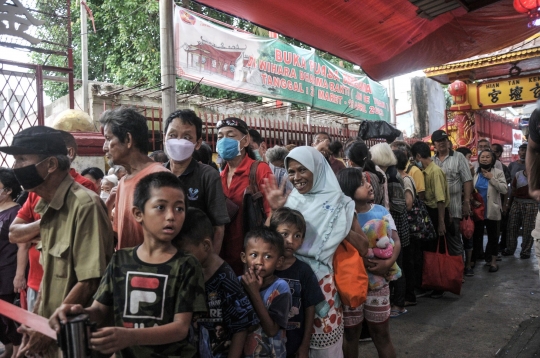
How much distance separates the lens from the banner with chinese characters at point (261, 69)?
22.7ft

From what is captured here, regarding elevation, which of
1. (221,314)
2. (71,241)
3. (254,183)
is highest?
(254,183)

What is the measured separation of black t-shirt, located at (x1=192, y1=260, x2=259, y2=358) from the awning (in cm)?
319

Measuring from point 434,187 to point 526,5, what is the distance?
7.08 ft

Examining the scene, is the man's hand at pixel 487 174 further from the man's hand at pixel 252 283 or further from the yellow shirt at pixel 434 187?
the man's hand at pixel 252 283

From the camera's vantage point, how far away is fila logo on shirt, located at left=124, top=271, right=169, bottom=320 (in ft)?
5.53

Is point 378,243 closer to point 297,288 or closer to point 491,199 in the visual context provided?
point 297,288

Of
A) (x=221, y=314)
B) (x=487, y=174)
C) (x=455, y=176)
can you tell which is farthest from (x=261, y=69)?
(x=221, y=314)

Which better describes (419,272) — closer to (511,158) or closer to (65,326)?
(65,326)

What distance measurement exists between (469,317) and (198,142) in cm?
350

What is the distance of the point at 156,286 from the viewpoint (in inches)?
66.6

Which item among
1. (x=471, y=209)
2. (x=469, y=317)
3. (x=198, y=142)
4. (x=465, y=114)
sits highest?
(x=465, y=114)

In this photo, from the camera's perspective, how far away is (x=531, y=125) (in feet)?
9.05

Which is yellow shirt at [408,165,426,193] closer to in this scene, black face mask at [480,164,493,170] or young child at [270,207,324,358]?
black face mask at [480,164,493,170]

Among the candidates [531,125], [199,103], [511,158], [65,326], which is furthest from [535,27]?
[511,158]
